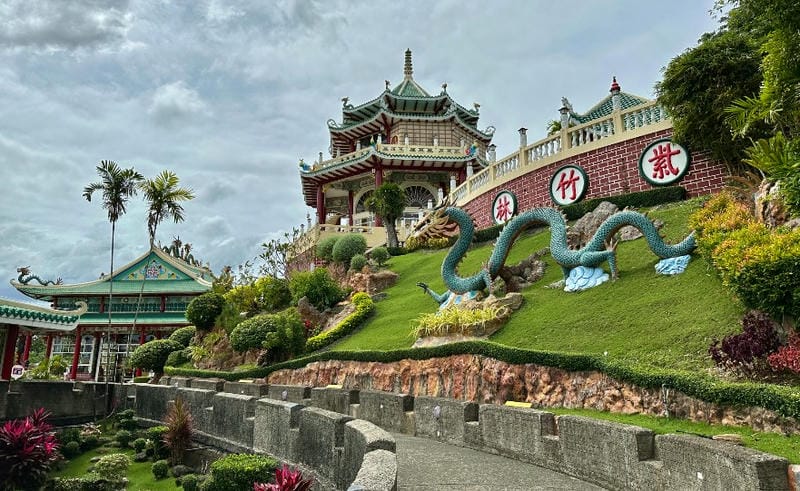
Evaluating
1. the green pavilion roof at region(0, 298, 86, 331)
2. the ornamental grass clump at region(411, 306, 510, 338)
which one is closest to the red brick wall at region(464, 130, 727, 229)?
the ornamental grass clump at region(411, 306, 510, 338)

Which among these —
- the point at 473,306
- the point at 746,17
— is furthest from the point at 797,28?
the point at 746,17

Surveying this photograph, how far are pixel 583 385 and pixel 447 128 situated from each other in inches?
1359

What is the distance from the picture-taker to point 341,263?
27.4 m

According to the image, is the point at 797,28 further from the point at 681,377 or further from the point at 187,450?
the point at 187,450

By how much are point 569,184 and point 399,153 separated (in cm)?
1882

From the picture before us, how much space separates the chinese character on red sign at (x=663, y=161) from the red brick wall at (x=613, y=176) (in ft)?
1.24

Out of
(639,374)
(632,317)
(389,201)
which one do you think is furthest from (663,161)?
(389,201)

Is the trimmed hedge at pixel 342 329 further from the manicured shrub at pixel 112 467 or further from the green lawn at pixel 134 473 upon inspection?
the manicured shrub at pixel 112 467

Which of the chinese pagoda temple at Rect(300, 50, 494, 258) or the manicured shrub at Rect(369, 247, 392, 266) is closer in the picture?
the manicured shrub at Rect(369, 247, 392, 266)

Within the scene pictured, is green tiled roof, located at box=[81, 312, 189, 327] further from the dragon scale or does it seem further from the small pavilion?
the dragon scale

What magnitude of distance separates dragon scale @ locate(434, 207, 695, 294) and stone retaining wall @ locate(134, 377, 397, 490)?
17.8 feet

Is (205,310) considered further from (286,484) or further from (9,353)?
(286,484)

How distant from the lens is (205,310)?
24078 millimetres

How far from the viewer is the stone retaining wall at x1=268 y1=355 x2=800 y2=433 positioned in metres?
6.24
